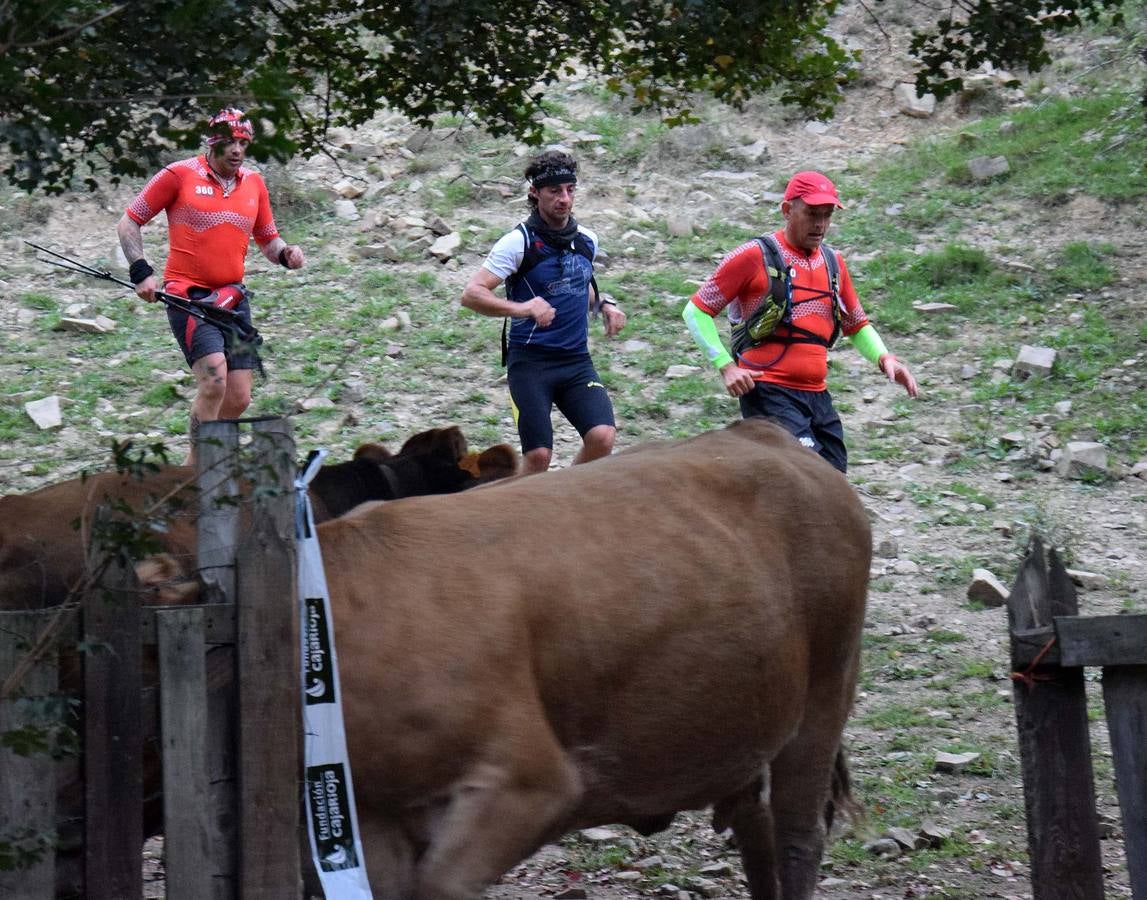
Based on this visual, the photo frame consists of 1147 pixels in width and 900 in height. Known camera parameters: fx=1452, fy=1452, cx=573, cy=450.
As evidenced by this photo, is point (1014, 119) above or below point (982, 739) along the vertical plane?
above

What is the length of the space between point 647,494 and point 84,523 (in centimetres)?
173

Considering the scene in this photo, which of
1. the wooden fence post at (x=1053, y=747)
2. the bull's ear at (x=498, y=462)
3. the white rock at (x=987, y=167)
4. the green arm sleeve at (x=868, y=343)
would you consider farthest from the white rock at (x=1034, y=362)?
the wooden fence post at (x=1053, y=747)

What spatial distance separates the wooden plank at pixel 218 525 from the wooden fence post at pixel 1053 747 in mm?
2254

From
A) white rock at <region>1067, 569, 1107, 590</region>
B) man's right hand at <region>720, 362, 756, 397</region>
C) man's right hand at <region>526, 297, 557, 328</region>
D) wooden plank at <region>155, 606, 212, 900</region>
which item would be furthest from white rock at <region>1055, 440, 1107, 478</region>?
wooden plank at <region>155, 606, 212, 900</region>

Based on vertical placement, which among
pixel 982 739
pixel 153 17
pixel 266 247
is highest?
pixel 153 17

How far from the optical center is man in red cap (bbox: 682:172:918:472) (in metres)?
6.79

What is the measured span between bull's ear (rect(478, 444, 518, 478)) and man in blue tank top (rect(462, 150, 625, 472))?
1.13 m

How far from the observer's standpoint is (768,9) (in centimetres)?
590

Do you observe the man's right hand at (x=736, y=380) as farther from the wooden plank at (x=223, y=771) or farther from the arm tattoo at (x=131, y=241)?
the wooden plank at (x=223, y=771)

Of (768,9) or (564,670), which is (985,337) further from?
(564,670)

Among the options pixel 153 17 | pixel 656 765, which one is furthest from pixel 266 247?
pixel 656 765

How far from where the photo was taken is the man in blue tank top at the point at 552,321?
728 cm

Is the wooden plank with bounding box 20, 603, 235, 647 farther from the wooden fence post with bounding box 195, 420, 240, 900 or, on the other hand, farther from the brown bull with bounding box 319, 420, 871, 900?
the brown bull with bounding box 319, 420, 871, 900

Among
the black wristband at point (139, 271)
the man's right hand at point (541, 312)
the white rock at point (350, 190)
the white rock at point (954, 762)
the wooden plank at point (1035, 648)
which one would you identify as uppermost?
the white rock at point (350, 190)
